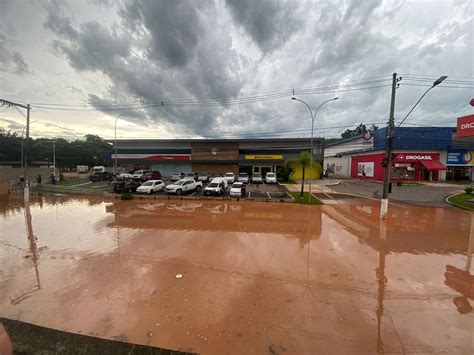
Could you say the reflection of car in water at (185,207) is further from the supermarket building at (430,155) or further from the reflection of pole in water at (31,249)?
the supermarket building at (430,155)

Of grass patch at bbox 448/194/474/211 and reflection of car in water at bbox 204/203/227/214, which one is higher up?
grass patch at bbox 448/194/474/211

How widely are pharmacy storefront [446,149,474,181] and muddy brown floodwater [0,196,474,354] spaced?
29979mm

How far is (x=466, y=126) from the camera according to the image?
86.4 feet

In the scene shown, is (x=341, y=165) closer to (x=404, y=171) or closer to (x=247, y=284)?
(x=404, y=171)

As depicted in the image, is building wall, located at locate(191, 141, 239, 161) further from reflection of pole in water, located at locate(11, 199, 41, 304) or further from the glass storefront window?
reflection of pole in water, located at locate(11, 199, 41, 304)

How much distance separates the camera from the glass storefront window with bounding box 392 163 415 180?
3297 centimetres

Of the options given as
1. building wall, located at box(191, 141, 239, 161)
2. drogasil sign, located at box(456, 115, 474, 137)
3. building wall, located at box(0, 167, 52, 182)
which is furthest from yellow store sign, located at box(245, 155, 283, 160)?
building wall, located at box(0, 167, 52, 182)

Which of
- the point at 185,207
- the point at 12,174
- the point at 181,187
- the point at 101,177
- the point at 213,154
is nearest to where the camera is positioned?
the point at 185,207

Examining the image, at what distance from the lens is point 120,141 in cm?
4312

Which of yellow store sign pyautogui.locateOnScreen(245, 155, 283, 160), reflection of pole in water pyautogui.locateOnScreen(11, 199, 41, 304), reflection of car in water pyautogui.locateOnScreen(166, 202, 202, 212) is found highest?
yellow store sign pyautogui.locateOnScreen(245, 155, 283, 160)

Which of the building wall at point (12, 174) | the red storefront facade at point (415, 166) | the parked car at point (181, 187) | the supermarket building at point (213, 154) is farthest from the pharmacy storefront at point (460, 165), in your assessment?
the building wall at point (12, 174)

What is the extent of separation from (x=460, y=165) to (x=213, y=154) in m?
39.7

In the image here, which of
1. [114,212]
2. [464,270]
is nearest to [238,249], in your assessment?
[464,270]

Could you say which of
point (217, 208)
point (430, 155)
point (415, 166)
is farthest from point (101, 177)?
point (430, 155)
